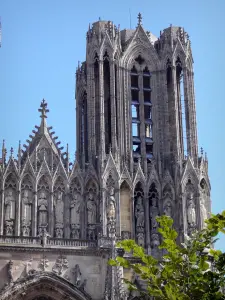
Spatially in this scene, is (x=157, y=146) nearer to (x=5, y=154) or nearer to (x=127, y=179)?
(x=127, y=179)

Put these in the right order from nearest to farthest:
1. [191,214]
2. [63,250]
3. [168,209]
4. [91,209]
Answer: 1. [63,250]
2. [91,209]
3. [191,214]
4. [168,209]

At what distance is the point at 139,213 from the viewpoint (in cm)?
3117

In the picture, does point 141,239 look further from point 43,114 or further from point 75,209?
point 43,114

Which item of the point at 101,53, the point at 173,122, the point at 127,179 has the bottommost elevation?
the point at 127,179

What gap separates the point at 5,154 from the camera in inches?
1219

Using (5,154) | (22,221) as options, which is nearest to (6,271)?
(22,221)

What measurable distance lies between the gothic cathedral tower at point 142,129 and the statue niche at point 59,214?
162cm

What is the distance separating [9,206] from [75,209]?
2.65 m

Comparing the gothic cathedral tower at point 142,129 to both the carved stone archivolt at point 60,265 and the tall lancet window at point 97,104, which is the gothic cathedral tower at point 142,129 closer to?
the tall lancet window at point 97,104

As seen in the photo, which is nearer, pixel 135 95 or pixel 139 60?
pixel 135 95

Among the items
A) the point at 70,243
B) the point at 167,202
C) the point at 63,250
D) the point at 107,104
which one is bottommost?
the point at 63,250

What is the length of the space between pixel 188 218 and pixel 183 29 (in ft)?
31.1

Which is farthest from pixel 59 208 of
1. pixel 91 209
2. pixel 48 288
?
pixel 48 288

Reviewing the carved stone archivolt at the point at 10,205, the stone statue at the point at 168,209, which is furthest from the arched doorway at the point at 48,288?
the stone statue at the point at 168,209
